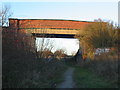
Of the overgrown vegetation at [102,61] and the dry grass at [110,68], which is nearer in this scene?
the dry grass at [110,68]

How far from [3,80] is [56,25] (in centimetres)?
3280

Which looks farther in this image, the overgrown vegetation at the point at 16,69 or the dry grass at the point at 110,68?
the dry grass at the point at 110,68

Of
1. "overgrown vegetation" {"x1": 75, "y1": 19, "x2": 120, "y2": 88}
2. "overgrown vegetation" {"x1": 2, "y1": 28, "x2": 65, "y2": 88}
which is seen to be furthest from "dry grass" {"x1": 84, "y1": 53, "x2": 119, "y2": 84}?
"overgrown vegetation" {"x1": 2, "y1": 28, "x2": 65, "y2": 88}

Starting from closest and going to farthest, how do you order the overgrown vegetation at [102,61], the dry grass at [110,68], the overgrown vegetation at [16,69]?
the overgrown vegetation at [16,69], the dry grass at [110,68], the overgrown vegetation at [102,61]

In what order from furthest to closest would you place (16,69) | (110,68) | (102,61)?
(102,61) → (110,68) → (16,69)

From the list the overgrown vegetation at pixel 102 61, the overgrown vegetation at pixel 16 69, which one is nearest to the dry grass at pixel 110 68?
the overgrown vegetation at pixel 102 61

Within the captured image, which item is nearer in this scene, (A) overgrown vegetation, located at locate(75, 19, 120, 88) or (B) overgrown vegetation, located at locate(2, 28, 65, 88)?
(B) overgrown vegetation, located at locate(2, 28, 65, 88)

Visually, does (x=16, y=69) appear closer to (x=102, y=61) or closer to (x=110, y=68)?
(x=110, y=68)

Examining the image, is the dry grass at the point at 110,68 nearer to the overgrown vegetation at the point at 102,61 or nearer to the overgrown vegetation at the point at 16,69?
the overgrown vegetation at the point at 102,61

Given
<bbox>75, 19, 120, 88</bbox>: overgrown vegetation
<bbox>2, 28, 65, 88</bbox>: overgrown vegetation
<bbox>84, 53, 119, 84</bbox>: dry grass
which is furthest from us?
<bbox>75, 19, 120, 88</bbox>: overgrown vegetation

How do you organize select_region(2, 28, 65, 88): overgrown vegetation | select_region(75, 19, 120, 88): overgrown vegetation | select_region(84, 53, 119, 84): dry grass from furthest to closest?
1. select_region(75, 19, 120, 88): overgrown vegetation
2. select_region(84, 53, 119, 84): dry grass
3. select_region(2, 28, 65, 88): overgrown vegetation

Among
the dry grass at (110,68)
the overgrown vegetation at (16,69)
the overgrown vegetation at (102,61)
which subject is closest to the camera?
the overgrown vegetation at (16,69)

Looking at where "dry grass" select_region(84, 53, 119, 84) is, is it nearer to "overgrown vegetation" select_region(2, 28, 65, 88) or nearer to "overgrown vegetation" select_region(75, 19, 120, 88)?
"overgrown vegetation" select_region(75, 19, 120, 88)

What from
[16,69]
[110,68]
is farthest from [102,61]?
[16,69]
